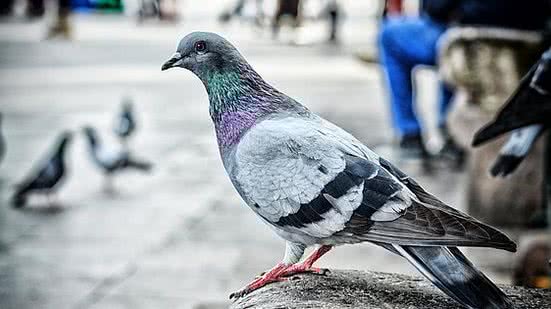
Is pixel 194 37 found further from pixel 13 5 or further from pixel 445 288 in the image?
pixel 13 5

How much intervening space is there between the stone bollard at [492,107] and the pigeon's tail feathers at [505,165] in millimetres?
2723

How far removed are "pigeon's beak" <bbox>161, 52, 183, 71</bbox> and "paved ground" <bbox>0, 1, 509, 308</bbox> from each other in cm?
272

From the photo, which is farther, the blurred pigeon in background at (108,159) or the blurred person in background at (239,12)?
the blurred person in background at (239,12)

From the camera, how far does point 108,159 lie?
7434mm

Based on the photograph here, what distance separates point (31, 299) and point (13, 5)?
21.1 m

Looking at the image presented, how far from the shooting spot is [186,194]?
7.17 meters

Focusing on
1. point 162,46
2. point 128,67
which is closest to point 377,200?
point 128,67

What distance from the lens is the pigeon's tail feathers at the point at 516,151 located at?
2.78 m

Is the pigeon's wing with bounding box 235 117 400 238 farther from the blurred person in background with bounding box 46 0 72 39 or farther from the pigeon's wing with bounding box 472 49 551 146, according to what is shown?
the blurred person in background with bounding box 46 0 72 39

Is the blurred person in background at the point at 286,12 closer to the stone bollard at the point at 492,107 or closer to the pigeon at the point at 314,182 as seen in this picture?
the stone bollard at the point at 492,107

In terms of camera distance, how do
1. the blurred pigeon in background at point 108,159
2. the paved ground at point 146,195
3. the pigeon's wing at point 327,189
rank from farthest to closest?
the blurred pigeon in background at point 108,159 → the paved ground at point 146,195 → the pigeon's wing at point 327,189

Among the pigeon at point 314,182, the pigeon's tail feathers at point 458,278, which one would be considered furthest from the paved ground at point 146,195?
the pigeon's tail feathers at point 458,278

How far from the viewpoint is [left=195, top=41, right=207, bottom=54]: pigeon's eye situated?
2254 millimetres

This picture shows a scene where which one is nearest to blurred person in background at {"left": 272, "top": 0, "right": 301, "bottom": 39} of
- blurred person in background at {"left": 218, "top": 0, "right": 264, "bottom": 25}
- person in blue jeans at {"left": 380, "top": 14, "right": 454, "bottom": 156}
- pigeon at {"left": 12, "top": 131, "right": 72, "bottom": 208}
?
blurred person in background at {"left": 218, "top": 0, "right": 264, "bottom": 25}
